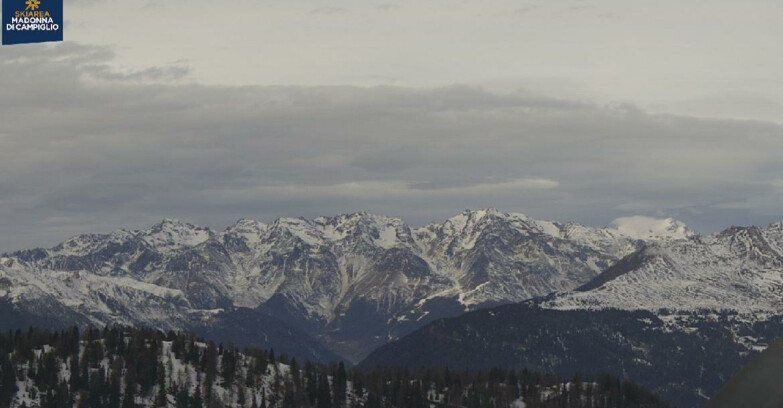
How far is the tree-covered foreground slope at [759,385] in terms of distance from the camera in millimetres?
18391

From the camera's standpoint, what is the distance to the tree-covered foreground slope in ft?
60.3

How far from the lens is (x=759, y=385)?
18.7 metres

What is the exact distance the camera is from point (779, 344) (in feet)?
61.8

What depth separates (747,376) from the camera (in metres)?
18.8

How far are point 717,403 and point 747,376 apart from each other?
601mm

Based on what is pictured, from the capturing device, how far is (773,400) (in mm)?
18234

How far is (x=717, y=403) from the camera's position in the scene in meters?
19.0

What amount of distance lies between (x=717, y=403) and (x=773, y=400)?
96 centimetres

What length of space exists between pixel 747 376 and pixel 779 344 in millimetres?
670

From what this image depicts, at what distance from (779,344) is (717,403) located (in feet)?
4.16
